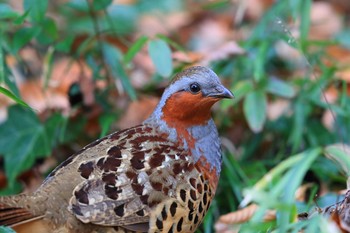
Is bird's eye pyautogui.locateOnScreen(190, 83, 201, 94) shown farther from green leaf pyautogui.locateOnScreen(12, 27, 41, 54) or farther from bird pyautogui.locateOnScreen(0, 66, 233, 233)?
green leaf pyautogui.locateOnScreen(12, 27, 41, 54)

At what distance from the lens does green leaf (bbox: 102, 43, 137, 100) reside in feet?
14.3

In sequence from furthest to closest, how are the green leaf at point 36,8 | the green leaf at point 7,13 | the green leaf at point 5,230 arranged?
the green leaf at point 36,8, the green leaf at point 7,13, the green leaf at point 5,230

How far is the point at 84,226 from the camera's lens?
3279 millimetres

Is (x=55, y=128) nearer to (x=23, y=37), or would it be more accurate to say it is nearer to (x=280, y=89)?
(x=23, y=37)

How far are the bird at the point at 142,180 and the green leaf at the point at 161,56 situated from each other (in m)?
0.33

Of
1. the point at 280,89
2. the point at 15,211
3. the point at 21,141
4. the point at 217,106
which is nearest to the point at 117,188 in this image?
the point at 15,211

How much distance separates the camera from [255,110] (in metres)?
4.32

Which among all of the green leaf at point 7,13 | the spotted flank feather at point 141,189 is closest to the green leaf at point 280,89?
the spotted flank feather at point 141,189

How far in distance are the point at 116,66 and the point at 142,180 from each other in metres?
1.19

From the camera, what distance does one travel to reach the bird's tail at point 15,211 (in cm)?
321

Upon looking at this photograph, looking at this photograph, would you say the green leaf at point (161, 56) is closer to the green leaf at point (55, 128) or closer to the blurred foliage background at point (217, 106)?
the blurred foliage background at point (217, 106)

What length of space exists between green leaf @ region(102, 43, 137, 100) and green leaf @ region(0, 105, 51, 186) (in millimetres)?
515

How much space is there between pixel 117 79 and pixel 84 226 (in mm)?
1460

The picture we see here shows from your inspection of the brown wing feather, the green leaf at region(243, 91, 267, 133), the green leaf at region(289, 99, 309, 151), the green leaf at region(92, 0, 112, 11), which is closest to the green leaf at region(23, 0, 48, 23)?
the green leaf at region(92, 0, 112, 11)
